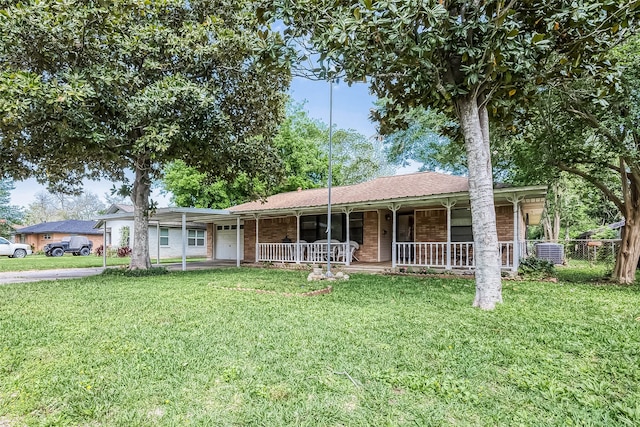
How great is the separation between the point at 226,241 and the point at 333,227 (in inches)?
313

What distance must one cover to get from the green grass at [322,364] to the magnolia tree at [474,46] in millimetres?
1784

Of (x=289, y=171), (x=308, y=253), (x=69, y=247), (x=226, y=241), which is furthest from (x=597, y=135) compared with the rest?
(x=69, y=247)

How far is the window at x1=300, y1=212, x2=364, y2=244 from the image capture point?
14352 mm

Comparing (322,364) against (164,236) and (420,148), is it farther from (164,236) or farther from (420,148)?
(164,236)

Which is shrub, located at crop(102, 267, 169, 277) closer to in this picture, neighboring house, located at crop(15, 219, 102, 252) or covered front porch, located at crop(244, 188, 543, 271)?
covered front porch, located at crop(244, 188, 543, 271)

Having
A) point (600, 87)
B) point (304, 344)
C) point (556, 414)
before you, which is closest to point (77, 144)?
point (304, 344)

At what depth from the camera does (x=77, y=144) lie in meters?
9.74

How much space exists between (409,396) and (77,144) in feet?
34.4

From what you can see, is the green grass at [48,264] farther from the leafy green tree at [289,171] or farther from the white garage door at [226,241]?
the leafy green tree at [289,171]

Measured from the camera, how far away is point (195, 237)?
27156mm

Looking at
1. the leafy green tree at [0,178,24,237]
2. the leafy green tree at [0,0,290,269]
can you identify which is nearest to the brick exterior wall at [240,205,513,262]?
the leafy green tree at [0,0,290,269]

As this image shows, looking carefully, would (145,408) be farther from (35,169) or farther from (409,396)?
(35,169)

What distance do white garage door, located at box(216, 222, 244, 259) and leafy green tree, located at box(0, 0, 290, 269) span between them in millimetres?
7174

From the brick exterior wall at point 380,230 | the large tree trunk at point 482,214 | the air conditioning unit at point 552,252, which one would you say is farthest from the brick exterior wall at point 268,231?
the air conditioning unit at point 552,252
